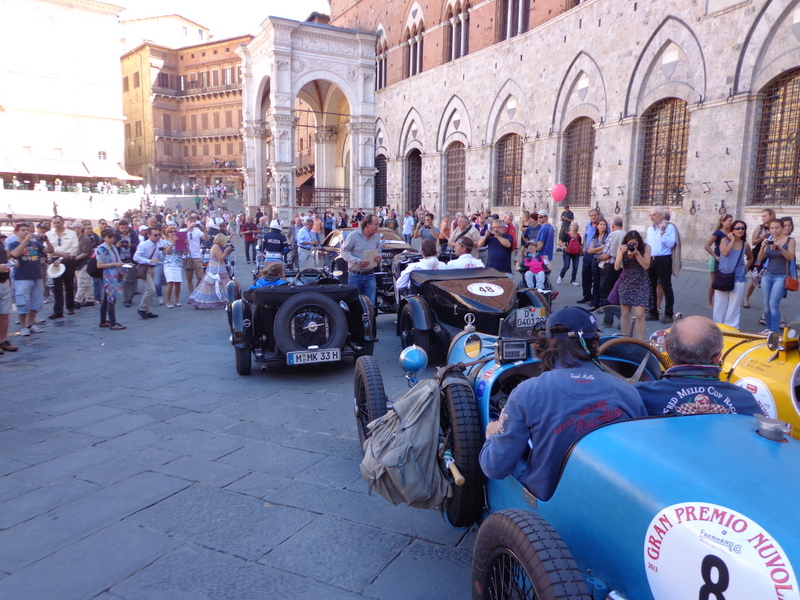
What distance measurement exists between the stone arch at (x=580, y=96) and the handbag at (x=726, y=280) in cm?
1094

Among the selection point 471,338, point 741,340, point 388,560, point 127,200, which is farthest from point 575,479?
point 127,200

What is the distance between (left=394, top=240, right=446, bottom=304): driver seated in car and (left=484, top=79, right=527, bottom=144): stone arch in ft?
46.7

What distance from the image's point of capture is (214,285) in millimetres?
10547

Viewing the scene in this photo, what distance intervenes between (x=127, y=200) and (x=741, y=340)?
43.2 m

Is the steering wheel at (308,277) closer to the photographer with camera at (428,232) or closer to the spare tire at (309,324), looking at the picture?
the spare tire at (309,324)

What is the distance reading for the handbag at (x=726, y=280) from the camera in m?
7.22

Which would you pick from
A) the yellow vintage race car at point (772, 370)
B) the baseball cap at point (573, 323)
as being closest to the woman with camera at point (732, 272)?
the yellow vintage race car at point (772, 370)

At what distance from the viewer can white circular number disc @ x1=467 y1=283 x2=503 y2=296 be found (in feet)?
21.0

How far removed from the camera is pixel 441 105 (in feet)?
82.4

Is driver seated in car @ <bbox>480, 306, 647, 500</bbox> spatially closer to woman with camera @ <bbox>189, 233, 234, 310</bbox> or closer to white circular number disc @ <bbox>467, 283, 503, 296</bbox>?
white circular number disc @ <bbox>467, 283, 503, 296</bbox>

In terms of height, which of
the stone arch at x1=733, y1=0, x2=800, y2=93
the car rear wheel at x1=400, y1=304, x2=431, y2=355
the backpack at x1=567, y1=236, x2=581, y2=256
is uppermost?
the stone arch at x1=733, y1=0, x2=800, y2=93

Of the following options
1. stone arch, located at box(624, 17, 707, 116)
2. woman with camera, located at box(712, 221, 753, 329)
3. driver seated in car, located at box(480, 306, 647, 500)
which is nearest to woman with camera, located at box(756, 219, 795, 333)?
woman with camera, located at box(712, 221, 753, 329)

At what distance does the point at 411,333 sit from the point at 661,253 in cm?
415

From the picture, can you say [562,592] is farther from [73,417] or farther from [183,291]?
[183,291]
